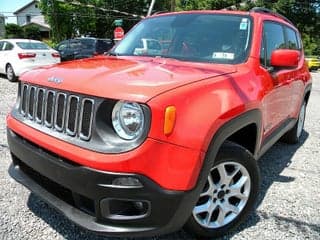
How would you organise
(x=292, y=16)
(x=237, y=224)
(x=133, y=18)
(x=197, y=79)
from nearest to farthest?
(x=197, y=79) < (x=237, y=224) < (x=292, y=16) < (x=133, y=18)

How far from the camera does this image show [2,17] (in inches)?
2068

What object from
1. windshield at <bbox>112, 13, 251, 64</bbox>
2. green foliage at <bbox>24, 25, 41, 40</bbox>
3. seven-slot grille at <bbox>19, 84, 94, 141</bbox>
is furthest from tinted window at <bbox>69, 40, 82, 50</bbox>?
green foliage at <bbox>24, 25, 41, 40</bbox>

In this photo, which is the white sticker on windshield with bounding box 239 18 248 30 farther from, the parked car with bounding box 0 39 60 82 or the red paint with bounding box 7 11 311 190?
the parked car with bounding box 0 39 60 82

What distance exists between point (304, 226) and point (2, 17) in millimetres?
55248

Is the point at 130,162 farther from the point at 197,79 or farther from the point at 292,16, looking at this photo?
the point at 292,16

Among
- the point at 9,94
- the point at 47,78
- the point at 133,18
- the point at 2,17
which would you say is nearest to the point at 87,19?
the point at 133,18

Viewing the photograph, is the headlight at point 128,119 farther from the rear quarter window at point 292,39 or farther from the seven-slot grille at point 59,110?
the rear quarter window at point 292,39

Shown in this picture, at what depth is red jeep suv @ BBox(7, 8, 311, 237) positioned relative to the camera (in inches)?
99.7

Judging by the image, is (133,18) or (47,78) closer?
(47,78)

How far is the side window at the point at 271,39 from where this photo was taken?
13.3 ft

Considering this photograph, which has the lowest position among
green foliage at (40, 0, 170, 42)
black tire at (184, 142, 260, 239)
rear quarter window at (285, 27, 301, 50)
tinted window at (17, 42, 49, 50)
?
green foliage at (40, 0, 170, 42)

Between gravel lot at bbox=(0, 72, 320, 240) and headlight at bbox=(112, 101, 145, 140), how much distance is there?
41.2 inches

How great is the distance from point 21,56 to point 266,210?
10604 mm

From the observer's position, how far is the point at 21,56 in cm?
1259
